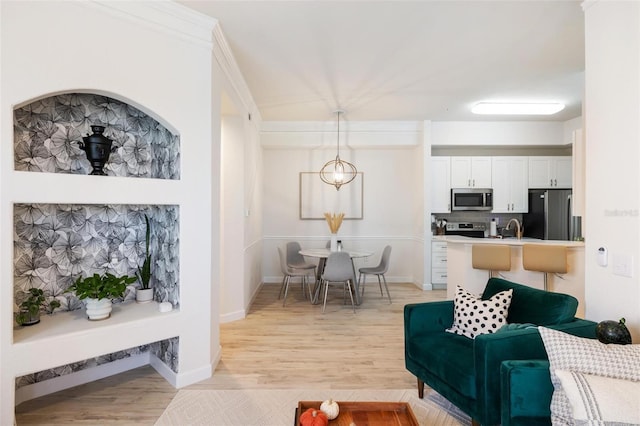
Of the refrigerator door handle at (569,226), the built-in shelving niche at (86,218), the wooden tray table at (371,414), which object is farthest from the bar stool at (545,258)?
the built-in shelving niche at (86,218)

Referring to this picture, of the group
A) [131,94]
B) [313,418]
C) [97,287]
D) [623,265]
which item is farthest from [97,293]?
[623,265]

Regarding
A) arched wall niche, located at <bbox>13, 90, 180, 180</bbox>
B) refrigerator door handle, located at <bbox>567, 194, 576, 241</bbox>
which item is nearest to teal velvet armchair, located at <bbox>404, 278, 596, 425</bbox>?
arched wall niche, located at <bbox>13, 90, 180, 180</bbox>

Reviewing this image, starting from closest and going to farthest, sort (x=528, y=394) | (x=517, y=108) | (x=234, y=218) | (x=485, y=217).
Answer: (x=528, y=394)
(x=234, y=218)
(x=517, y=108)
(x=485, y=217)

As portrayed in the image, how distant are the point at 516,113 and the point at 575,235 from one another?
219 cm

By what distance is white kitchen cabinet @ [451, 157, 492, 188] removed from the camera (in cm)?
564

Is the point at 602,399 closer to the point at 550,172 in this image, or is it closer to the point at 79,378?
the point at 79,378

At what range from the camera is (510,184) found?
5637 mm

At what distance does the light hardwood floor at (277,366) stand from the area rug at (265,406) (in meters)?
0.08

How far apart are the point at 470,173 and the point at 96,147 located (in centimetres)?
540

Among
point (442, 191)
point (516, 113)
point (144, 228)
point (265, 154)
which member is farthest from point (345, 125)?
point (144, 228)

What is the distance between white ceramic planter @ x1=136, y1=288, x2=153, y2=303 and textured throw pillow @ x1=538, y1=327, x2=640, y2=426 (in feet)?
9.04

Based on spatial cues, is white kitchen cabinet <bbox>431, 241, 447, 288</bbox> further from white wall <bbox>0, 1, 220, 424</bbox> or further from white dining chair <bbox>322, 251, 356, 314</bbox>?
white wall <bbox>0, 1, 220, 424</bbox>

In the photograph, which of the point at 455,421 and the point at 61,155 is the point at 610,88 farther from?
the point at 61,155

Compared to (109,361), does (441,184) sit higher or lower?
higher
